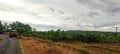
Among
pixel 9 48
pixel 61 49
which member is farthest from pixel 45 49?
pixel 9 48

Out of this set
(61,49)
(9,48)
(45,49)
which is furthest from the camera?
(9,48)

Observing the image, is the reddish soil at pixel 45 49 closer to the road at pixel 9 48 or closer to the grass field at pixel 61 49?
the grass field at pixel 61 49

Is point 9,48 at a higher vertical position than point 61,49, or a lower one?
lower

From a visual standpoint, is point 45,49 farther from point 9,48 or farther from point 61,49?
point 9,48

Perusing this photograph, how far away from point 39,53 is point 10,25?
121 metres

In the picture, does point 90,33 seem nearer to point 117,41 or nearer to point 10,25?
point 117,41

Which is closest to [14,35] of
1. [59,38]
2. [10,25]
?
[59,38]

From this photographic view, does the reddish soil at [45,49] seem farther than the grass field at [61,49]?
No

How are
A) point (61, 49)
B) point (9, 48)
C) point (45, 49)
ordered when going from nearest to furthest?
point (61, 49), point (45, 49), point (9, 48)

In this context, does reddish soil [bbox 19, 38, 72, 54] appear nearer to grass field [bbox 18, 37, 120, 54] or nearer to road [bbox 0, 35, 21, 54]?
grass field [bbox 18, 37, 120, 54]

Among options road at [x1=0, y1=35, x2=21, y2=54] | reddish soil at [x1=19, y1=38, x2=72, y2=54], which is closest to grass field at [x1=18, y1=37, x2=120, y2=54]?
reddish soil at [x1=19, y1=38, x2=72, y2=54]

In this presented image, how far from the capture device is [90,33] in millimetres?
46562

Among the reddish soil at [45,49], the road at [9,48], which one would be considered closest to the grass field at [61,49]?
the reddish soil at [45,49]

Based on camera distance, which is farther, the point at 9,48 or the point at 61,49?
the point at 9,48
